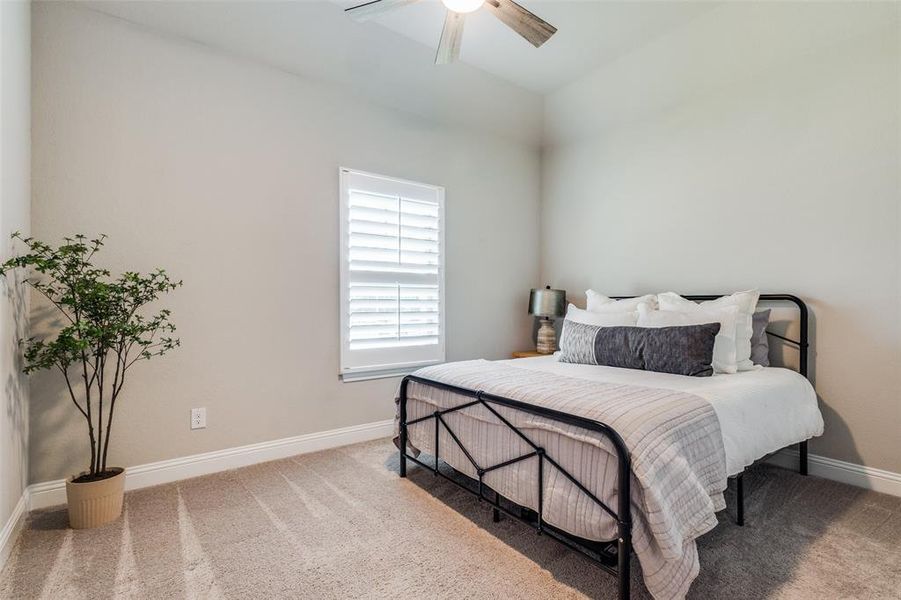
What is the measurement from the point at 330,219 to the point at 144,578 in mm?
2229

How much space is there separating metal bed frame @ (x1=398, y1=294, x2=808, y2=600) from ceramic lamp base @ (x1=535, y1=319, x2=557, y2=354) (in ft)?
5.48

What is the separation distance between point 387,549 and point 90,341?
5.38ft

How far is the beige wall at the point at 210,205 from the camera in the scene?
233 cm

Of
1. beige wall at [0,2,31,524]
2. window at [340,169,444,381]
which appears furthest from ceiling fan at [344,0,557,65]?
beige wall at [0,2,31,524]

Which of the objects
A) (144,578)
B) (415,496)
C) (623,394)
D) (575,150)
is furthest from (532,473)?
(575,150)

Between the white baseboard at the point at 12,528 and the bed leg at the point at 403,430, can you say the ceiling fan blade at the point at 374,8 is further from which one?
the white baseboard at the point at 12,528

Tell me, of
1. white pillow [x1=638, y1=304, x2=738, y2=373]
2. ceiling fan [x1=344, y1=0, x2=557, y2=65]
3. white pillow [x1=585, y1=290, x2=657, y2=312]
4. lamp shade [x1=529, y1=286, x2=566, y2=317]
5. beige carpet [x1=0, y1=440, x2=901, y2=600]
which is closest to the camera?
beige carpet [x1=0, y1=440, x2=901, y2=600]

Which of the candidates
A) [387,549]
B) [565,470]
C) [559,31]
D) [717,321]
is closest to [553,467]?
[565,470]

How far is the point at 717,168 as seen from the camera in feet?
10.4

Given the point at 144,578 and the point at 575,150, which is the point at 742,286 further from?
the point at 144,578

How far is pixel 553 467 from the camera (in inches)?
68.2

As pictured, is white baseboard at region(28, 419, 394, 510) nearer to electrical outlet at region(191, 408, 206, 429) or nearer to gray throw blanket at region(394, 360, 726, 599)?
electrical outlet at region(191, 408, 206, 429)

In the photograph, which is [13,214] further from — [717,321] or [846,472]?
[846,472]

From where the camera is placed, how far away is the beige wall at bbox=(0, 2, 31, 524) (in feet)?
6.00
